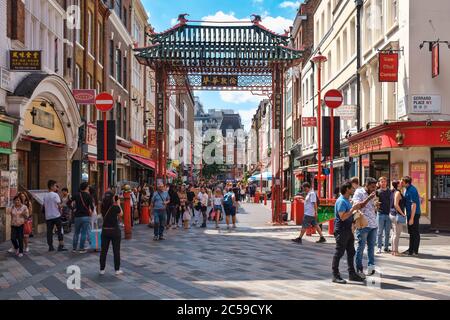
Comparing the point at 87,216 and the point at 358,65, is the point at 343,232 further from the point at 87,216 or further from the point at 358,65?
the point at 358,65

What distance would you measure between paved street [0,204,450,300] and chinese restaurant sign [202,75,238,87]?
996 centimetres

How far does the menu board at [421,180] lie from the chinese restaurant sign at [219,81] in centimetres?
861

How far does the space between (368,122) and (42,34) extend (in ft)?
44.6

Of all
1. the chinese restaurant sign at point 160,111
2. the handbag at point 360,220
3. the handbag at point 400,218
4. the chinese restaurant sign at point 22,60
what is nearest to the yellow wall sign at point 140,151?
the chinese restaurant sign at point 160,111

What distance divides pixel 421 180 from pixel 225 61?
9278 millimetres

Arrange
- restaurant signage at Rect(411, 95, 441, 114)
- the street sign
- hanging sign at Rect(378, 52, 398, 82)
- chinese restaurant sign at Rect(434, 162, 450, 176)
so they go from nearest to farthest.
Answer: restaurant signage at Rect(411, 95, 441, 114), chinese restaurant sign at Rect(434, 162, 450, 176), hanging sign at Rect(378, 52, 398, 82), the street sign

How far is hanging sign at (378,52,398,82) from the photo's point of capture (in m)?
19.9

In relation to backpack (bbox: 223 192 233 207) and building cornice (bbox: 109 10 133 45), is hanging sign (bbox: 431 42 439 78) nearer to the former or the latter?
backpack (bbox: 223 192 233 207)

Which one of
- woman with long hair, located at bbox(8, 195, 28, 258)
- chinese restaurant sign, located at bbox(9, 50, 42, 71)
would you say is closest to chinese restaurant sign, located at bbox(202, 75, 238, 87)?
chinese restaurant sign, located at bbox(9, 50, 42, 71)

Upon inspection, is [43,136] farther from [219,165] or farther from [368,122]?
[219,165]

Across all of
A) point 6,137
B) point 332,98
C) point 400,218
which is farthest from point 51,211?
point 332,98

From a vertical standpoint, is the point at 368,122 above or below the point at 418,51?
below

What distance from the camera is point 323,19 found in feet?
122
